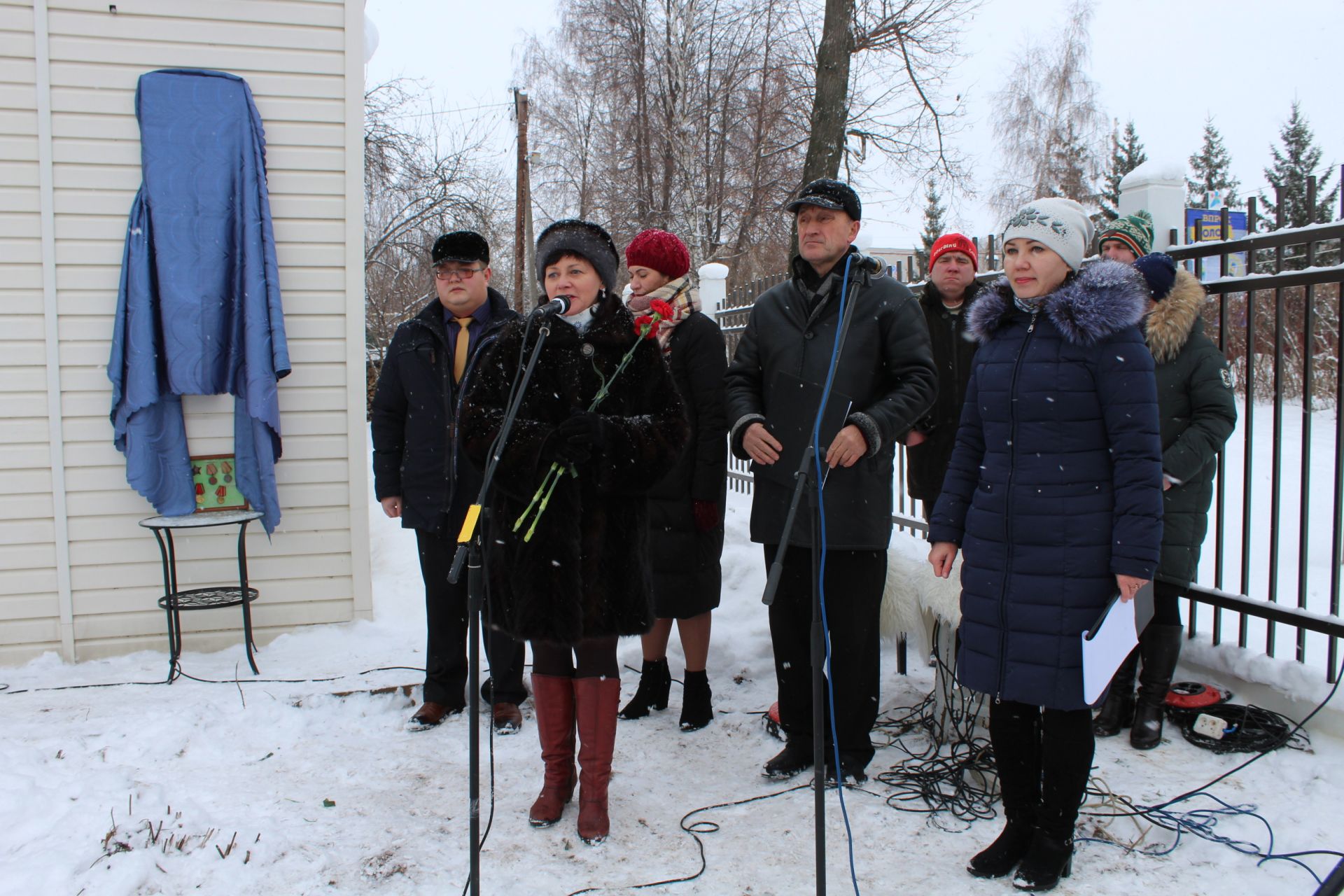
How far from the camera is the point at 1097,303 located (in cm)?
230

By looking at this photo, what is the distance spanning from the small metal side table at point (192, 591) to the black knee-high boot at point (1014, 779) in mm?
3305

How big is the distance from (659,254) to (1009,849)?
2.33m

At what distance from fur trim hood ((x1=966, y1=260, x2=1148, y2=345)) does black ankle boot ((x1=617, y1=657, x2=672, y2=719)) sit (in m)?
2.11

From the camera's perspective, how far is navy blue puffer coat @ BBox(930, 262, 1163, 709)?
224cm

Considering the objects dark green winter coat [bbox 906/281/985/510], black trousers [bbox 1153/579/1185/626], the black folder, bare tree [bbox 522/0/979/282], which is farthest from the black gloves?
bare tree [bbox 522/0/979/282]

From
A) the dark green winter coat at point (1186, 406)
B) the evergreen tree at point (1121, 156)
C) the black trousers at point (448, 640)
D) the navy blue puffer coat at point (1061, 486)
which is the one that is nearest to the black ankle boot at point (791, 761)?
the navy blue puffer coat at point (1061, 486)

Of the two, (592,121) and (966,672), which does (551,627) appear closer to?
(966,672)

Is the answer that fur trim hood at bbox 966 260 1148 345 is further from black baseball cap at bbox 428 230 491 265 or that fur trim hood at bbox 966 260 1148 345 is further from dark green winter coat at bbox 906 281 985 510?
black baseball cap at bbox 428 230 491 265

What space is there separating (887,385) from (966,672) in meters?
1.06

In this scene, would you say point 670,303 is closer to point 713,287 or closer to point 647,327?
point 647,327

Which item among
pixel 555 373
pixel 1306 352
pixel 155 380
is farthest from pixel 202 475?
pixel 1306 352

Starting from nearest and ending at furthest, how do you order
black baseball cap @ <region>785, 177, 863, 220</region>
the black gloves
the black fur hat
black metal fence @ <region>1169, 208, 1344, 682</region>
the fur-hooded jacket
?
the black gloves, the fur-hooded jacket, the black fur hat, black baseball cap @ <region>785, 177, 863, 220</region>, black metal fence @ <region>1169, 208, 1344, 682</region>

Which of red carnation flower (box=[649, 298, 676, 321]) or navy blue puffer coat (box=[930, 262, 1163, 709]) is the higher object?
red carnation flower (box=[649, 298, 676, 321])

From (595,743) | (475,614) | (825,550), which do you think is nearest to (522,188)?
(825,550)
